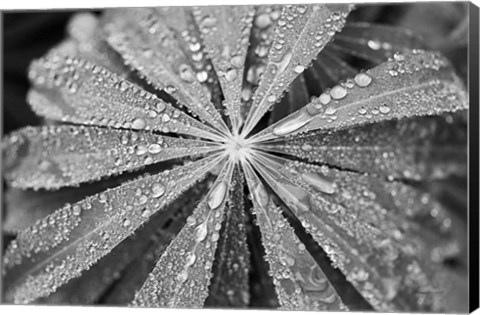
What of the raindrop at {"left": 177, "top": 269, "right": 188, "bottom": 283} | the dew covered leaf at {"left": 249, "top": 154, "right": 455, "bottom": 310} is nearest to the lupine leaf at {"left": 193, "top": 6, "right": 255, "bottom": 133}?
the dew covered leaf at {"left": 249, "top": 154, "right": 455, "bottom": 310}

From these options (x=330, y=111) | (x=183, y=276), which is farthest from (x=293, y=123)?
(x=183, y=276)

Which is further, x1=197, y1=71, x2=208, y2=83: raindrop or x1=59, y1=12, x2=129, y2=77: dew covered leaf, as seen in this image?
x1=59, y1=12, x2=129, y2=77: dew covered leaf

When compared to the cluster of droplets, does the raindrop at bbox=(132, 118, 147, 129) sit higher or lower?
higher

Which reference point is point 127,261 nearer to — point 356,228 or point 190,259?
point 190,259

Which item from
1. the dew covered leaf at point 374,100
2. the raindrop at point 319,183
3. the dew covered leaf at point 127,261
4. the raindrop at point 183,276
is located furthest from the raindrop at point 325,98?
the raindrop at point 183,276

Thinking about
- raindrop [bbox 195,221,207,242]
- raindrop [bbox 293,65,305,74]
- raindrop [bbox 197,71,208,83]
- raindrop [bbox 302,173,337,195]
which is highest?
raindrop [bbox 293,65,305,74]

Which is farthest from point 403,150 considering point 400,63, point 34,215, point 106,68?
point 34,215

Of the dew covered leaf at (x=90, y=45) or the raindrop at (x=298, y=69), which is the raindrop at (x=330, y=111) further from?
the dew covered leaf at (x=90, y=45)

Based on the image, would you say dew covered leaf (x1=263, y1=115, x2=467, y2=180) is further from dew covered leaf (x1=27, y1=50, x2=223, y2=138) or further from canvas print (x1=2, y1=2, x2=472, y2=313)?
dew covered leaf (x1=27, y1=50, x2=223, y2=138)

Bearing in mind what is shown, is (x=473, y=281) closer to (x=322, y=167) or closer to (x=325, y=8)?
(x=322, y=167)
